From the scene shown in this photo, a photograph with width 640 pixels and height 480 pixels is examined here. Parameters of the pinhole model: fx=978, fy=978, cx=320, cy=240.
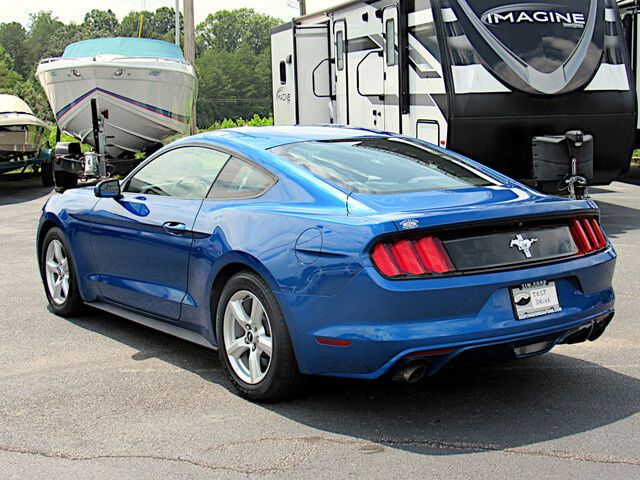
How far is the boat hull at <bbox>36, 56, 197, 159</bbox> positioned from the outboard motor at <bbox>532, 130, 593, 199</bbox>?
11377 mm

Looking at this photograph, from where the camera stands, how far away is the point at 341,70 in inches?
567

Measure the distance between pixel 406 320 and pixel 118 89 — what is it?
663 inches

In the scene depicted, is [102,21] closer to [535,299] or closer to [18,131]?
[18,131]

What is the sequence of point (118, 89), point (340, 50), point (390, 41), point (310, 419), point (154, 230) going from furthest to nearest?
point (118, 89) → point (340, 50) → point (390, 41) → point (154, 230) → point (310, 419)

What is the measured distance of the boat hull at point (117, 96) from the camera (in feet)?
66.0

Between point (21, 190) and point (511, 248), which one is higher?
point (511, 248)

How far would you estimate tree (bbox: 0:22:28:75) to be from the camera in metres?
146

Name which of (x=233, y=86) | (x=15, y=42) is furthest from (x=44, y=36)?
(x=233, y=86)

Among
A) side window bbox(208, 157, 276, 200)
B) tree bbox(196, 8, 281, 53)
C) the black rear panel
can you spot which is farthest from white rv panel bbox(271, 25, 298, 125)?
tree bbox(196, 8, 281, 53)

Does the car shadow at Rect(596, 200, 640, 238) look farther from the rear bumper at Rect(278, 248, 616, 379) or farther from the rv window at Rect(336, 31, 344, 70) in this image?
the rear bumper at Rect(278, 248, 616, 379)

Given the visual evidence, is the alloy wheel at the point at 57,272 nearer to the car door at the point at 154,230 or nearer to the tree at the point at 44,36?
the car door at the point at 154,230

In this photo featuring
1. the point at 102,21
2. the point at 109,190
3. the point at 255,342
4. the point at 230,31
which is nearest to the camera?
the point at 255,342

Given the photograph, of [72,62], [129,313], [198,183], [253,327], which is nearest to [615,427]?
[253,327]

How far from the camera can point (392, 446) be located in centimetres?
447
